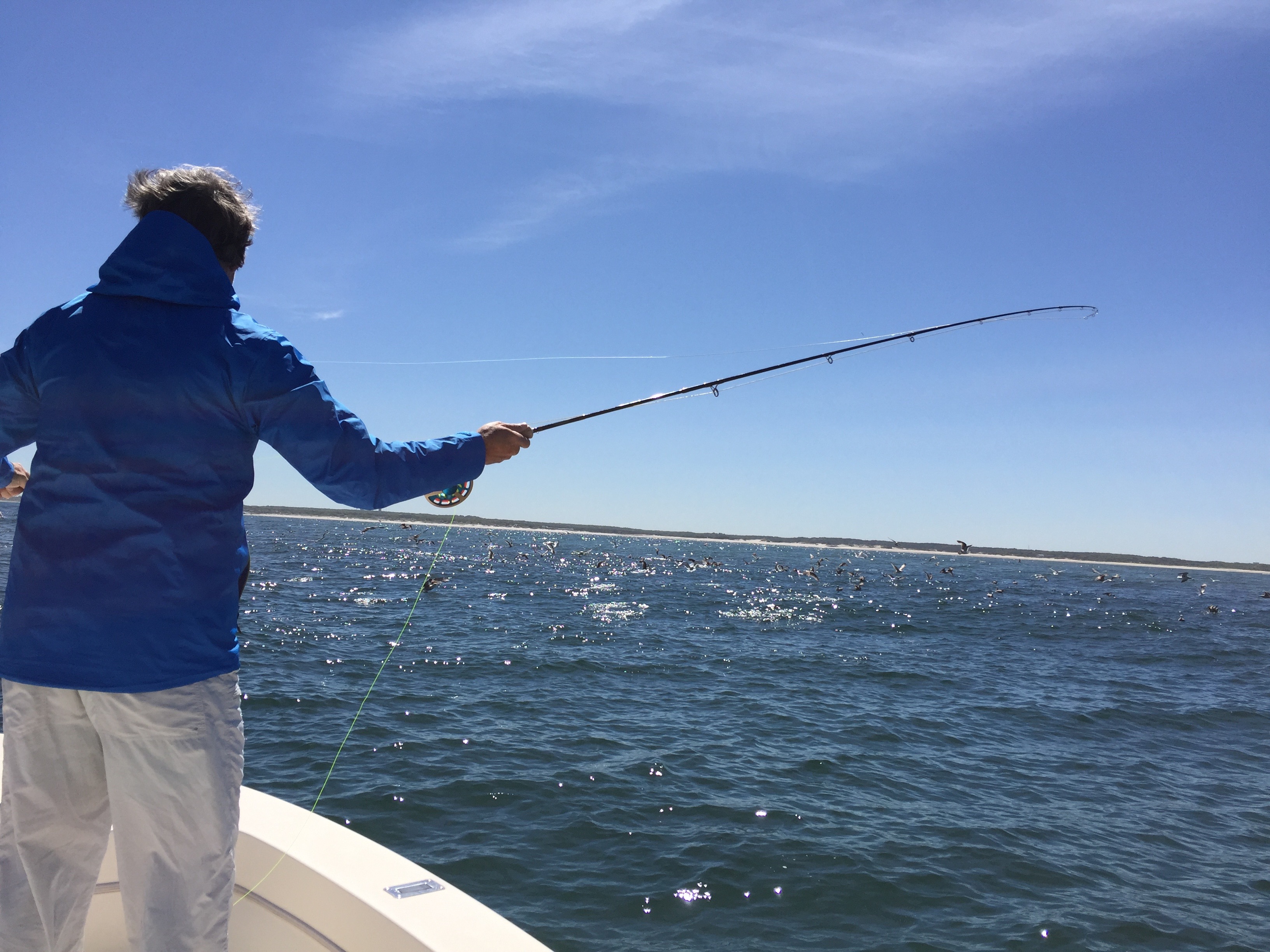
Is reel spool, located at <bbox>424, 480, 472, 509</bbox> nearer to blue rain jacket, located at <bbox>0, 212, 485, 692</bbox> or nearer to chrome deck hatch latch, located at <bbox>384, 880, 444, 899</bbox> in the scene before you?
blue rain jacket, located at <bbox>0, 212, 485, 692</bbox>

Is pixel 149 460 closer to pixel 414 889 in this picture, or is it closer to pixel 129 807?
pixel 129 807

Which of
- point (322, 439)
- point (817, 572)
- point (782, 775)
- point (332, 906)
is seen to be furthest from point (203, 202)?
point (817, 572)

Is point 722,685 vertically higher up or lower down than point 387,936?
lower down

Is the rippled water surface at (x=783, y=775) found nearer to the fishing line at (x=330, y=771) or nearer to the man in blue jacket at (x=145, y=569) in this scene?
the fishing line at (x=330, y=771)

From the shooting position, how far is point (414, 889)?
2729 millimetres

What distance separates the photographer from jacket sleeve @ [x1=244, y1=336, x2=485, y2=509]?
69.7 inches

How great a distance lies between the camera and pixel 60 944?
74.0 inches

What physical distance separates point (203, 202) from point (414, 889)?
2.24 meters

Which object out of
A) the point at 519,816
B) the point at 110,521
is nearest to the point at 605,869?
the point at 519,816

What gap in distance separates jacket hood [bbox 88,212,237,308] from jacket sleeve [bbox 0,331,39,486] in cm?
32

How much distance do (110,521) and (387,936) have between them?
1.62 meters

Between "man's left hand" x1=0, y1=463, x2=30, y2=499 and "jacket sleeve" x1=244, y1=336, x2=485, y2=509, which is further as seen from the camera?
"man's left hand" x1=0, y1=463, x2=30, y2=499

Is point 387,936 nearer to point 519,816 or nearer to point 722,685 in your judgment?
point 519,816

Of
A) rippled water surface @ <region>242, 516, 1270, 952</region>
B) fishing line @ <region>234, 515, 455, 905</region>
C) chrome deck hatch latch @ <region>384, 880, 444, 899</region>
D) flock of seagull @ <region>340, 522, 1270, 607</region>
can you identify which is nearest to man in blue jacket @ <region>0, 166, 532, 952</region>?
fishing line @ <region>234, 515, 455, 905</region>
